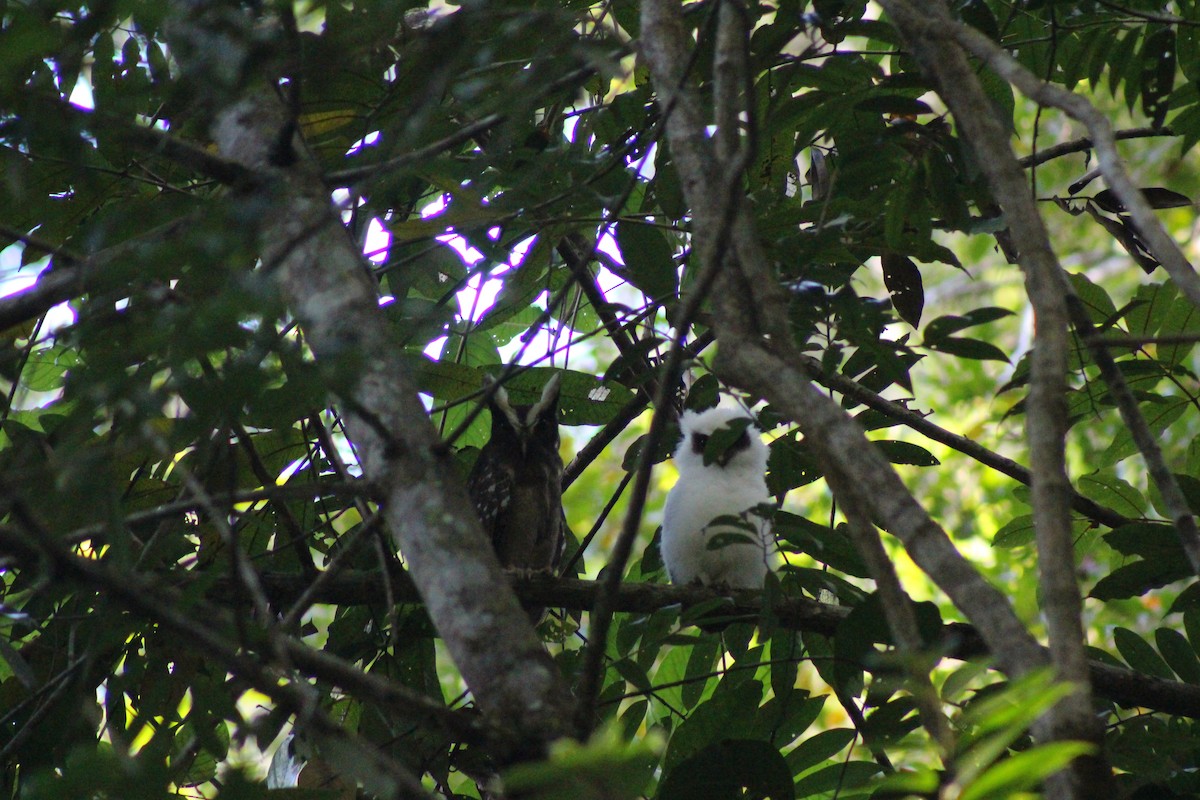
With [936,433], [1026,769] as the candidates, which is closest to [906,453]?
[936,433]

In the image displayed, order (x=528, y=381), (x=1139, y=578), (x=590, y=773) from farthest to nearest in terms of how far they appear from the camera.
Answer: (x=528, y=381)
(x=1139, y=578)
(x=590, y=773)

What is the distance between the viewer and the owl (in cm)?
391


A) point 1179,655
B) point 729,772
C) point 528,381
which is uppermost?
point 528,381

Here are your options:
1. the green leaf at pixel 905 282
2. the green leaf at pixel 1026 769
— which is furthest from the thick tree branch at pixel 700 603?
the green leaf at pixel 1026 769

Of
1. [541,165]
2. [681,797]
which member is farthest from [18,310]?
[681,797]

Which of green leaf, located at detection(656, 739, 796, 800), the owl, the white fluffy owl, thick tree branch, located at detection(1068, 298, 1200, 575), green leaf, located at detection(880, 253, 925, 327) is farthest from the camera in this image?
the owl

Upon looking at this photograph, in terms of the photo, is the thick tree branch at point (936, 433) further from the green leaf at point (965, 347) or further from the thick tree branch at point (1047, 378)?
the thick tree branch at point (1047, 378)

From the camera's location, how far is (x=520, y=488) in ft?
13.1

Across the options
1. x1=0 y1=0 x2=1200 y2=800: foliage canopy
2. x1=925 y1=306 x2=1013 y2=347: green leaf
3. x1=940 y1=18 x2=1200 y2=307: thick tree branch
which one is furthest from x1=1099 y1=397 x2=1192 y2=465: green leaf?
x1=940 y1=18 x2=1200 y2=307: thick tree branch

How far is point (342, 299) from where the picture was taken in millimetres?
1734

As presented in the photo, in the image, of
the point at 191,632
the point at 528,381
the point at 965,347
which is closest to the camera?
the point at 191,632

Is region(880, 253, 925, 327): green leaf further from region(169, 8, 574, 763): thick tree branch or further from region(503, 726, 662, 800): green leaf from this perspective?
region(503, 726, 662, 800): green leaf

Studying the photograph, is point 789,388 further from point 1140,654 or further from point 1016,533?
point 1016,533

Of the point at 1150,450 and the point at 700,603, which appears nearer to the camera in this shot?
the point at 1150,450
